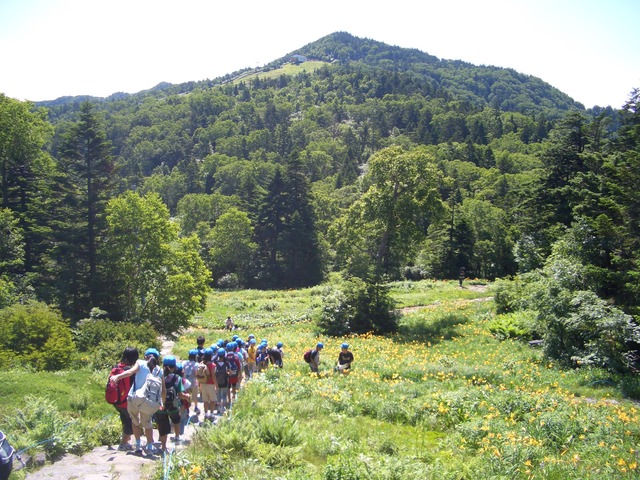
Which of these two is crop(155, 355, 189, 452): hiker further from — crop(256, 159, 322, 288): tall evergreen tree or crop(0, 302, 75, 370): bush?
crop(256, 159, 322, 288): tall evergreen tree

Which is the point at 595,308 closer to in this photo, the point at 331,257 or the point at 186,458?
the point at 186,458

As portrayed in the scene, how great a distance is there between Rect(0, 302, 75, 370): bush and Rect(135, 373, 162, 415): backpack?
32.0ft

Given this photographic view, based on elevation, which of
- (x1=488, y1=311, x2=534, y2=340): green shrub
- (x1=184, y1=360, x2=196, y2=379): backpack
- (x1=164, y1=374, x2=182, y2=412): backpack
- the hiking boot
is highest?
(x1=164, y1=374, x2=182, y2=412): backpack

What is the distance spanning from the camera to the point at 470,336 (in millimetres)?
21344

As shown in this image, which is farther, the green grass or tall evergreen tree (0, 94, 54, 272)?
tall evergreen tree (0, 94, 54, 272)

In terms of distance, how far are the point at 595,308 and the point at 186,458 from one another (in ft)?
47.0

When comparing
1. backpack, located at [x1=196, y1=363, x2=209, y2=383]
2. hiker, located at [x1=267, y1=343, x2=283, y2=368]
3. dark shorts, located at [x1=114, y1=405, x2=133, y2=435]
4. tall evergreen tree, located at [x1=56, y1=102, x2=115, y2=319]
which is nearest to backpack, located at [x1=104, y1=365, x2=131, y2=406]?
dark shorts, located at [x1=114, y1=405, x2=133, y2=435]

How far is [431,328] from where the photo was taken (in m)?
23.6

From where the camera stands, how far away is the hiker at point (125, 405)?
322 inches

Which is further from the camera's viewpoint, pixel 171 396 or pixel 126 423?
pixel 126 423

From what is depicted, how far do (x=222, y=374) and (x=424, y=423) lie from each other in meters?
4.74

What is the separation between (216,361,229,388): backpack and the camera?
418 inches

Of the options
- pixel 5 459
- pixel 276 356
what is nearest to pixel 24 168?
pixel 276 356

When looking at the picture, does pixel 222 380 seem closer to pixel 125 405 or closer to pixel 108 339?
pixel 125 405
